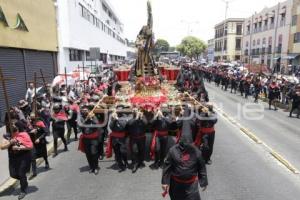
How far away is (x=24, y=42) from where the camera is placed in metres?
17.9

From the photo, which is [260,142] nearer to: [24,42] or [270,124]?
[270,124]

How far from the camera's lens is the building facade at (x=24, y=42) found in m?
15.7

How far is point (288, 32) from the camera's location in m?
46.3

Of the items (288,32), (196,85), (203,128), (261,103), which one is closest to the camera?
(203,128)

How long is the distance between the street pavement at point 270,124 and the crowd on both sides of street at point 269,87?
2.44ft

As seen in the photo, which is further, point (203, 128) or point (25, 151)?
point (203, 128)

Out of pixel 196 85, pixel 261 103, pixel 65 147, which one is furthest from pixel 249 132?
pixel 261 103

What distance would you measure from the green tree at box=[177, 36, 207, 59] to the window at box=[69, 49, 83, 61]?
205ft

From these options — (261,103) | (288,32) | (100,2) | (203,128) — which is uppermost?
(100,2)

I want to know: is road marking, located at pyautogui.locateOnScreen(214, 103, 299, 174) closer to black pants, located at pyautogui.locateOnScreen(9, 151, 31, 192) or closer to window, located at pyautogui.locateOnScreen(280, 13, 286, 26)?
black pants, located at pyautogui.locateOnScreen(9, 151, 31, 192)

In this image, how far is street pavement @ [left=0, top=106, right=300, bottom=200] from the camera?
750cm

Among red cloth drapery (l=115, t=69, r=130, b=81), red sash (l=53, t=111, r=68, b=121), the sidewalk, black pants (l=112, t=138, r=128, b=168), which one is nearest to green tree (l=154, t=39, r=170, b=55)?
red cloth drapery (l=115, t=69, r=130, b=81)

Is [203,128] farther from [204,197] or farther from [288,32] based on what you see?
[288,32]

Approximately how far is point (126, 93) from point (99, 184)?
204 inches
